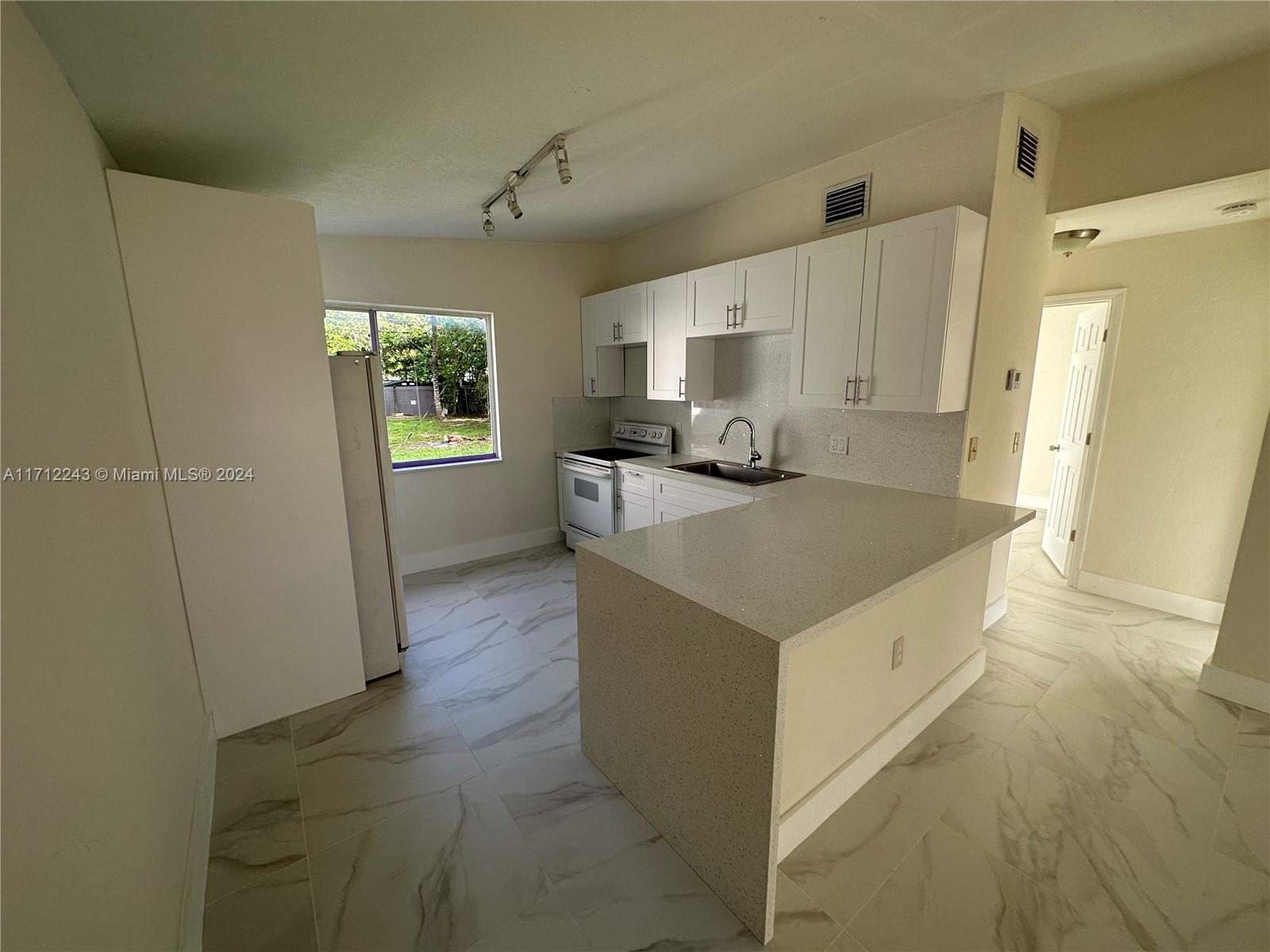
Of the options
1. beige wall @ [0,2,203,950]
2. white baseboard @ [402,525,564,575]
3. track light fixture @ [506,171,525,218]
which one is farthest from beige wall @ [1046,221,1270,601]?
beige wall @ [0,2,203,950]

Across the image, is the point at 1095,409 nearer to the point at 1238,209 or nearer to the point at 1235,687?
the point at 1238,209

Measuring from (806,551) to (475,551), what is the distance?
331 cm

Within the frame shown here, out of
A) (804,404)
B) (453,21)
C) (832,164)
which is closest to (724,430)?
(804,404)

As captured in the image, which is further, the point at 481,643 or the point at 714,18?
the point at 481,643

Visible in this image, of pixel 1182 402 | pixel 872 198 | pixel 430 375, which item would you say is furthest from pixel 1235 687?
pixel 430 375

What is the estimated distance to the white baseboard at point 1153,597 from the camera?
3086 millimetres

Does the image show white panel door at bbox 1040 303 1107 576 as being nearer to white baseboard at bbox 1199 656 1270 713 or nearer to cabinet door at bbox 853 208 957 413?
white baseboard at bbox 1199 656 1270 713

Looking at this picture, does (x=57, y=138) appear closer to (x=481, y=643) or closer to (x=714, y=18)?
(x=714, y=18)

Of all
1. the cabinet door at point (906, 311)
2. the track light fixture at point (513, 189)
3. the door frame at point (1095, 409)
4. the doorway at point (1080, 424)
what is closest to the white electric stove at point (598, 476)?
the track light fixture at point (513, 189)

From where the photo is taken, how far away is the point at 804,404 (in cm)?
285

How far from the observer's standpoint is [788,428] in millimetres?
3238

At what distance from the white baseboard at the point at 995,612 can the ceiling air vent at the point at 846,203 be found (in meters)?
2.37

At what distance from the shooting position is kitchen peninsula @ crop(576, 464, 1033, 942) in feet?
4.37

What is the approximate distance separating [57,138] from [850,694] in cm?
289
